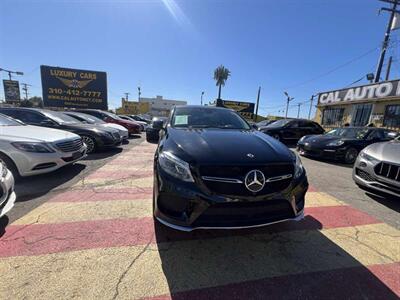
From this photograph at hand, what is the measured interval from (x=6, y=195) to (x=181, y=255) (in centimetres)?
221

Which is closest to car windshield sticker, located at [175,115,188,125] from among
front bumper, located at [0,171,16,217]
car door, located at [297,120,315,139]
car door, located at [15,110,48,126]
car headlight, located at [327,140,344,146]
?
front bumper, located at [0,171,16,217]

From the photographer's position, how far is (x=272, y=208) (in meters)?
2.18

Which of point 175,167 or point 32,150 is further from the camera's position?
point 32,150

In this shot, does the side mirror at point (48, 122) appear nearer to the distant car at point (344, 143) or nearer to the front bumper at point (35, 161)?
the front bumper at point (35, 161)

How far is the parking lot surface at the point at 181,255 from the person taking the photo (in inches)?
73.2

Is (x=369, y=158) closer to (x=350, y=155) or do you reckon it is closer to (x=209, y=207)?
(x=209, y=207)

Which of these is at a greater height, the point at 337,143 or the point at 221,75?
the point at 221,75

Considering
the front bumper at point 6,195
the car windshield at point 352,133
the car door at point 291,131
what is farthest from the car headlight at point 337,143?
the front bumper at point 6,195

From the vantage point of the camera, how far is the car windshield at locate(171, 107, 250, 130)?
12.0ft

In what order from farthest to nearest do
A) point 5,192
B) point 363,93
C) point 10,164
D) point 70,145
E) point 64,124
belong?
point 363,93 < point 64,124 < point 70,145 < point 10,164 < point 5,192

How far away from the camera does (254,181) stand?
2111 mm

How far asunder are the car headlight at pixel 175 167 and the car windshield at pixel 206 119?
50.1 inches

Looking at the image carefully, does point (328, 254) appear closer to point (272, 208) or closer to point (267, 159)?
point (272, 208)

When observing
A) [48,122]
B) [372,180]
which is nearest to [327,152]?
[372,180]
